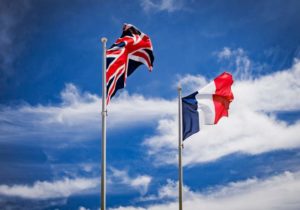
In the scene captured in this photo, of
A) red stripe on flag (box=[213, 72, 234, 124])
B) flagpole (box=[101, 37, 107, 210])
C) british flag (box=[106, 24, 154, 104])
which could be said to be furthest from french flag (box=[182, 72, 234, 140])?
flagpole (box=[101, 37, 107, 210])

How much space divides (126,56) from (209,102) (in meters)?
7.68

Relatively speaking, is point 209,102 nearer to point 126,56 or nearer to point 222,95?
point 222,95

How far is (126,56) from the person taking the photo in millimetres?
22641

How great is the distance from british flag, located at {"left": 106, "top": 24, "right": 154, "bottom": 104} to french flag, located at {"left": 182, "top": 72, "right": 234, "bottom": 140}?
5.15 m

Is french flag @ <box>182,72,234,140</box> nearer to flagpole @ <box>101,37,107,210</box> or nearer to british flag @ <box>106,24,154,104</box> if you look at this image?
british flag @ <box>106,24,154,104</box>

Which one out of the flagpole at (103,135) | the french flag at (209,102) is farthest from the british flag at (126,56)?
the french flag at (209,102)

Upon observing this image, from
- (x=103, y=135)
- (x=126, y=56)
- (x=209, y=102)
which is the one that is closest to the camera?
(x=103, y=135)

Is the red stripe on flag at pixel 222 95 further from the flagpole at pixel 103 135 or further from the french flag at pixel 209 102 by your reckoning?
the flagpole at pixel 103 135

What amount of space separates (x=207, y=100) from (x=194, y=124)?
1705 mm

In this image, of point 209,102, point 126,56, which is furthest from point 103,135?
point 209,102

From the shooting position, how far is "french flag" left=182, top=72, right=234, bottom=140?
27.9m

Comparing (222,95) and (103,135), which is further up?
(222,95)

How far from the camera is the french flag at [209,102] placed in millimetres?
27906

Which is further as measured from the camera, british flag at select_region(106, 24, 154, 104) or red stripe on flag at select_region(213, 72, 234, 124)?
red stripe on flag at select_region(213, 72, 234, 124)
